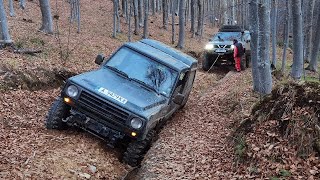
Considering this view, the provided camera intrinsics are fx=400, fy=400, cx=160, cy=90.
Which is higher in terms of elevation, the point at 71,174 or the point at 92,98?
the point at 92,98

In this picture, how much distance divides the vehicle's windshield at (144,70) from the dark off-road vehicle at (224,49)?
9.89 m

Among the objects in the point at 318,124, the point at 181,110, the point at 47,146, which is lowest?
the point at 181,110

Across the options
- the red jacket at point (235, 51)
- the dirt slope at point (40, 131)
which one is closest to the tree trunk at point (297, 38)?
the red jacket at point (235, 51)

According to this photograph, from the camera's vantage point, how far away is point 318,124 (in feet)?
20.8

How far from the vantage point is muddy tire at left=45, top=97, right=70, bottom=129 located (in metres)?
8.11

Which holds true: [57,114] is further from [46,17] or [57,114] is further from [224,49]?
[224,49]

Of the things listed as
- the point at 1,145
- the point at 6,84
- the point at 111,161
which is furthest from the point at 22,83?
the point at 111,161

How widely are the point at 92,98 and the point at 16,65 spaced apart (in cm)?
524

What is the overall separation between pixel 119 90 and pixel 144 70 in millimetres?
1224

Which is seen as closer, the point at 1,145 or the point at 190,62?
the point at 1,145

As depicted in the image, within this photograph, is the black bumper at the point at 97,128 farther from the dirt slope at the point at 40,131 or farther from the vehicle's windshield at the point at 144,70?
the vehicle's windshield at the point at 144,70

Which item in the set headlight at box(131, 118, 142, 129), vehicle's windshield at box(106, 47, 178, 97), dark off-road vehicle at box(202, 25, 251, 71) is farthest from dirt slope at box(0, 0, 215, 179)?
dark off-road vehicle at box(202, 25, 251, 71)

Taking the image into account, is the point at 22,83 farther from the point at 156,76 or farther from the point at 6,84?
the point at 156,76

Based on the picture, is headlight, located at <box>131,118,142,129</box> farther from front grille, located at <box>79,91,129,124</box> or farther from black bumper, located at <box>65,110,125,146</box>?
black bumper, located at <box>65,110,125,146</box>
